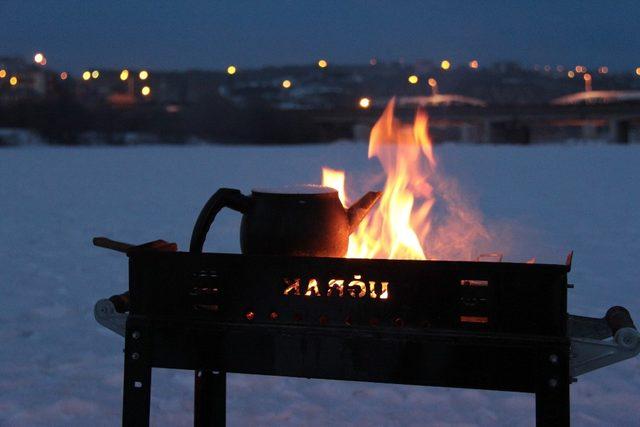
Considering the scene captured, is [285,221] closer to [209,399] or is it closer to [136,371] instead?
[136,371]

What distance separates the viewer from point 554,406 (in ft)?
7.57

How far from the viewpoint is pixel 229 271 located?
8.16ft

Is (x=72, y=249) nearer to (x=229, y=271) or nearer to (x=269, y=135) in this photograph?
(x=229, y=271)

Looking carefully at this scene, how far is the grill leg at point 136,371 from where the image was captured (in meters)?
2.56

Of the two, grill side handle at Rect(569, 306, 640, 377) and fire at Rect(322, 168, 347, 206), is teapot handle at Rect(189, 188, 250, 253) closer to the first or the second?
fire at Rect(322, 168, 347, 206)

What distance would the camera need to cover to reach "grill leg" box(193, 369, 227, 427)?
3.11 m

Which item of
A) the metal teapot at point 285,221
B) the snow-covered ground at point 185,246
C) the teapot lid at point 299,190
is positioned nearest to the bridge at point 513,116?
the snow-covered ground at point 185,246

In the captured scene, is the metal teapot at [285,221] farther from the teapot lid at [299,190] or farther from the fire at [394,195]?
the fire at [394,195]

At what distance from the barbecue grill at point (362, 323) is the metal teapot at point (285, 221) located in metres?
0.21

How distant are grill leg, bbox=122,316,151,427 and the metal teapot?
0.32 meters

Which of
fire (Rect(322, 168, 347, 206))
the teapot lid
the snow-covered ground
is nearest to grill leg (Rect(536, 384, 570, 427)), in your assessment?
the snow-covered ground

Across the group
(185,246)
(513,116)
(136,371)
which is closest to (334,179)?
(136,371)

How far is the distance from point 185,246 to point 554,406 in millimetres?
6808

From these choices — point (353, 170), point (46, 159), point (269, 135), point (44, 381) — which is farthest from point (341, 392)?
point (269, 135)
